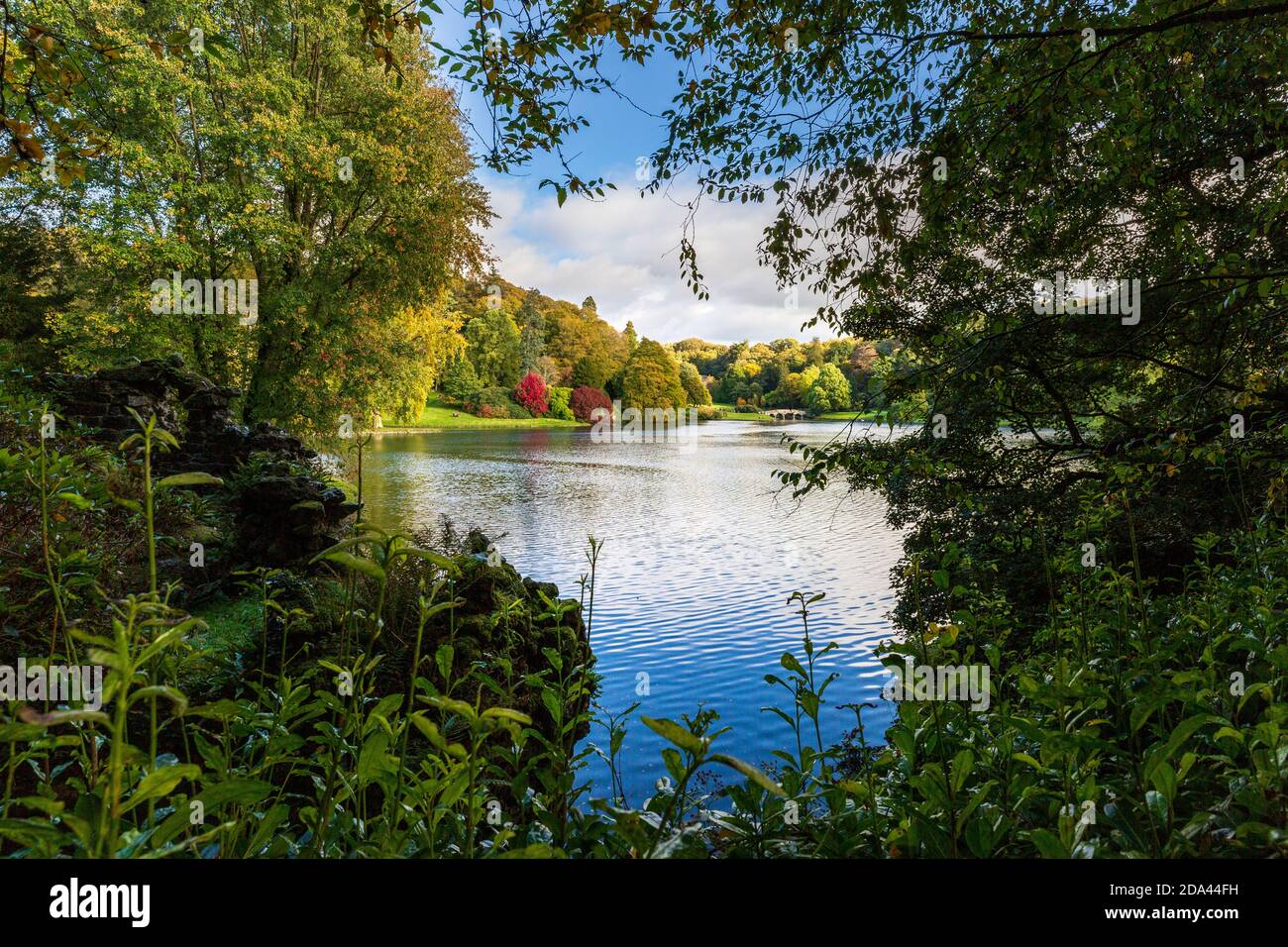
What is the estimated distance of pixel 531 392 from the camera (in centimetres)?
5581

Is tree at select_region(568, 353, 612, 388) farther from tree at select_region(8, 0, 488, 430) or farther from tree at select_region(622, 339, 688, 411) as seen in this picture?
tree at select_region(8, 0, 488, 430)

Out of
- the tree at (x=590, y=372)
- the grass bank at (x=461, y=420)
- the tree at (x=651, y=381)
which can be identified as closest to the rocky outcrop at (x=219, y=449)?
the grass bank at (x=461, y=420)

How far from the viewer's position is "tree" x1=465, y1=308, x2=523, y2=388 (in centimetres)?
5138

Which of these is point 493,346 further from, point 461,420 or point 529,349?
point 461,420

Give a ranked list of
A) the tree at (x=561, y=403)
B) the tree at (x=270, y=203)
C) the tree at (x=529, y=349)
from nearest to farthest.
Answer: the tree at (x=270, y=203) < the tree at (x=529, y=349) < the tree at (x=561, y=403)

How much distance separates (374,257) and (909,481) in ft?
43.5

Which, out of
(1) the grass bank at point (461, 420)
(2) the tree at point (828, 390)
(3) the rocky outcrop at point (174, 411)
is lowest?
(3) the rocky outcrop at point (174, 411)

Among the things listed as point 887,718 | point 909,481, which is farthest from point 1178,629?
point 909,481

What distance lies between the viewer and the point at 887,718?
634cm

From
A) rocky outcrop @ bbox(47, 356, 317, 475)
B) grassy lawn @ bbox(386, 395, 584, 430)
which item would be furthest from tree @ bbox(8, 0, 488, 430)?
grassy lawn @ bbox(386, 395, 584, 430)

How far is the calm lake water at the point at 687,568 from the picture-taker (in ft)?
21.6

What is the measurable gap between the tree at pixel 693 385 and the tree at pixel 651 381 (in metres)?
3.59

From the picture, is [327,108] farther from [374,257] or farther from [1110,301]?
[1110,301]

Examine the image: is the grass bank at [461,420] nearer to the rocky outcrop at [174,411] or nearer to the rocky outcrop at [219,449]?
the rocky outcrop at [174,411]
